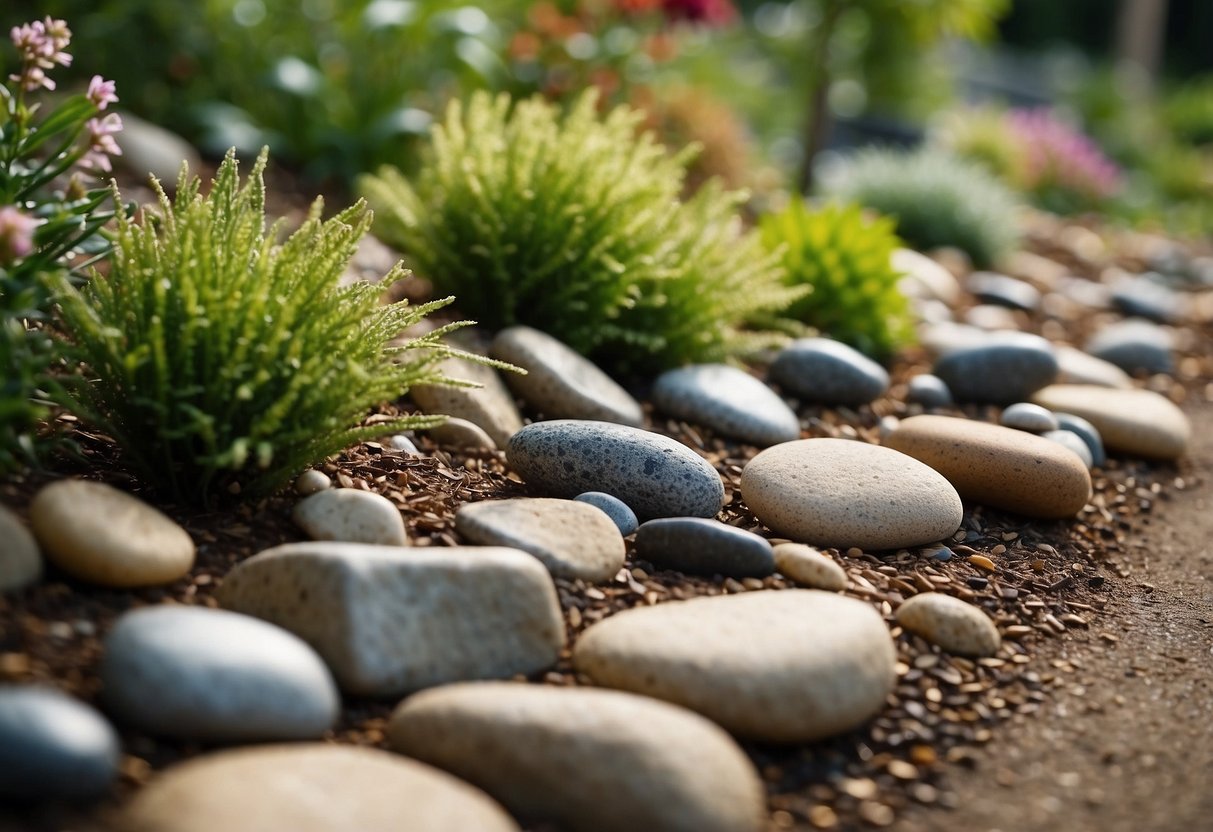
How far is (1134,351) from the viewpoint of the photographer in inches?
225

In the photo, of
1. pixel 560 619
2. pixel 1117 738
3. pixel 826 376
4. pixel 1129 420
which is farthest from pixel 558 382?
pixel 1129 420

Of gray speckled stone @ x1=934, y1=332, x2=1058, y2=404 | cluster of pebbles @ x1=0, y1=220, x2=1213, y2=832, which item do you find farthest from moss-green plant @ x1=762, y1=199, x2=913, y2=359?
cluster of pebbles @ x1=0, y1=220, x2=1213, y2=832

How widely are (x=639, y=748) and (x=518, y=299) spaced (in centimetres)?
233

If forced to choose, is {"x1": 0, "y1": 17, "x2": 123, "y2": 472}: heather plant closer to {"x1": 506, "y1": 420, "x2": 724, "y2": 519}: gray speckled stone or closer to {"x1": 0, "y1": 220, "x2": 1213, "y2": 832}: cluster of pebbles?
{"x1": 0, "y1": 220, "x2": 1213, "y2": 832}: cluster of pebbles

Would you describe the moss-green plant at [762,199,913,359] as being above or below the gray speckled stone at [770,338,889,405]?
above

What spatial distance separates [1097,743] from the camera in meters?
2.60

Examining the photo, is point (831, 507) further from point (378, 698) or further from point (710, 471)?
point (378, 698)

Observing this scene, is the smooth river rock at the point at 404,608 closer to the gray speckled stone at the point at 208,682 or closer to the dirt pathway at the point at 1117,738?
the gray speckled stone at the point at 208,682

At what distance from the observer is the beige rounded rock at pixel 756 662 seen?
2.38 m

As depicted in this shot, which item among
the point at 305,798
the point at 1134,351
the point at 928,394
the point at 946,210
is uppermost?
the point at 946,210

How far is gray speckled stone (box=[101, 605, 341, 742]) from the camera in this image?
6.92ft

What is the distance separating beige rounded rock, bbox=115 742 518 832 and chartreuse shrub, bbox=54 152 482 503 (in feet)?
2.54

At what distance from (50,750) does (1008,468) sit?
275 cm

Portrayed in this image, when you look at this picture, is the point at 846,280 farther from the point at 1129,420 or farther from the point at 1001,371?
the point at 1129,420
